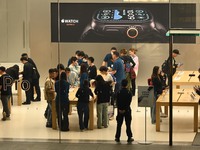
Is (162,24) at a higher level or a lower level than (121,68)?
higher

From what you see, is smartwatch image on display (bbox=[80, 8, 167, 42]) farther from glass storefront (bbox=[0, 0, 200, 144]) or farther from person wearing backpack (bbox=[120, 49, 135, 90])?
person wearing backpack (bbox=[120, 49, 135, 90])

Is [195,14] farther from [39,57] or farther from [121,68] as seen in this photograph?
[39,57]

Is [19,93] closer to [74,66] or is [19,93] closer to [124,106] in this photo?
[74,66]

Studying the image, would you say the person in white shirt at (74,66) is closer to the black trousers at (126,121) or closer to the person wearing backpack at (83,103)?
the person wearing backpack at (83,103)

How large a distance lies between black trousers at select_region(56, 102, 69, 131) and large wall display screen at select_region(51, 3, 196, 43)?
4.95 ft

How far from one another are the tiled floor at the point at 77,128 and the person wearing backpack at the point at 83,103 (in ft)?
0.53

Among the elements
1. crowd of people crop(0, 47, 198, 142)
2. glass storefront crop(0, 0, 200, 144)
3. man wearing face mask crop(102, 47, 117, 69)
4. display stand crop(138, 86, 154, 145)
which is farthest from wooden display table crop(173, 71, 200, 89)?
man wearing face mask crop(102, 47, 117, 69)

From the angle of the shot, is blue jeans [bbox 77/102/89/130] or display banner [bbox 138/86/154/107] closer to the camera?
display banner [bbox 138/86/154/107]

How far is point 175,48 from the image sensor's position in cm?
1446

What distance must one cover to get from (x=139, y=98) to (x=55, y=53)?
2194 millimetres

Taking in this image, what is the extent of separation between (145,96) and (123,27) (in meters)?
1.65

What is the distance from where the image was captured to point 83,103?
1469cm

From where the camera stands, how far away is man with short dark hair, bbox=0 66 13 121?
15.1 meters

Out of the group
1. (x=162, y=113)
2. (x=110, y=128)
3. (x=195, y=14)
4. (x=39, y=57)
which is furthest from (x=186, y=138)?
(x=39, y=57)
